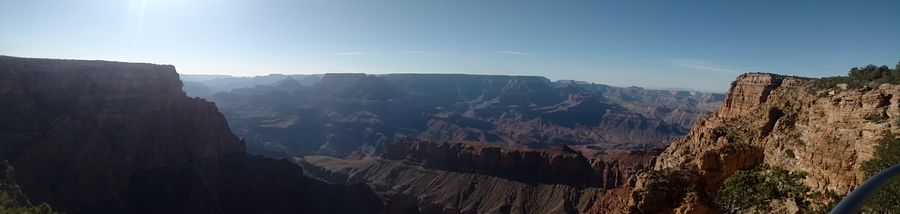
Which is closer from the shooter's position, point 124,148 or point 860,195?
point 860,195

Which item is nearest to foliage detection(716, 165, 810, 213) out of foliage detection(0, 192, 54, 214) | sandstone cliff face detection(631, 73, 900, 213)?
sandstone cliff face detection(631, 73, 900, 213)

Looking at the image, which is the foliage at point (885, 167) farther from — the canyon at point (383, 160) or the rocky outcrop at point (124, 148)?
the rocky outcrop at point (124, 148)

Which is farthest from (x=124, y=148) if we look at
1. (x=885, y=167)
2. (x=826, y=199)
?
(x=885, y=167)

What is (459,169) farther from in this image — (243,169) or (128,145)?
(128,145)

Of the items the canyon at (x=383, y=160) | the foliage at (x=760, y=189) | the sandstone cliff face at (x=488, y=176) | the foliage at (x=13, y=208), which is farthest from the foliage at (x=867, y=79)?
the sandstone cliff face at (x=488, y=176)

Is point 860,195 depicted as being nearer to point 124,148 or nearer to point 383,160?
point 124,148

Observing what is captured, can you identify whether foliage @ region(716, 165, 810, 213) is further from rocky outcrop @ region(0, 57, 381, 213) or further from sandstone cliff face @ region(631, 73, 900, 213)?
rocky outcrop @ region(0, 57, 381, 213)
